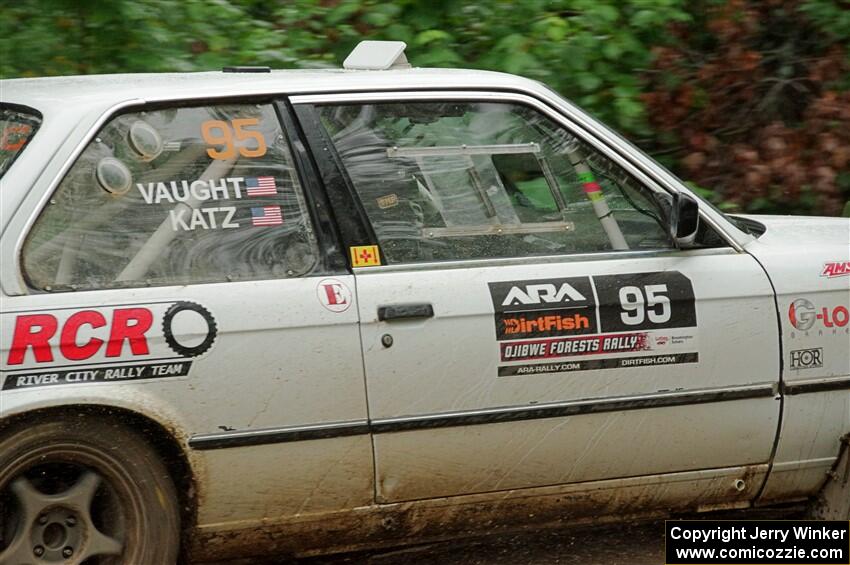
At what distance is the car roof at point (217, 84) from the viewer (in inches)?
150

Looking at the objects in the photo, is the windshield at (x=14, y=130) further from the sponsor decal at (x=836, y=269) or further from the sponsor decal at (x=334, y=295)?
→ the sponsor decal at (x=836, y=269)

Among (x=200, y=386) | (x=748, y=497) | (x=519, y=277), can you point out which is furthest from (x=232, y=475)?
(x=748, y=497)

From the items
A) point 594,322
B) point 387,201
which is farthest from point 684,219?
point 387,201

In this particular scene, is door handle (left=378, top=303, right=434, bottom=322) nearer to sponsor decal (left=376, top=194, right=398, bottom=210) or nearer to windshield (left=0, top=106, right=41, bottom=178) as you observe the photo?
sponsor decal (left=376, top=194, right=398, bottom=210)

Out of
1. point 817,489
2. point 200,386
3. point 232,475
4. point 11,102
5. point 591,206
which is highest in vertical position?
point 11,102

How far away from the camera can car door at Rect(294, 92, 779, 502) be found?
3.88m

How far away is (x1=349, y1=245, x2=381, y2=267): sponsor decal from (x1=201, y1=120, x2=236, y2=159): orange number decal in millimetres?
490

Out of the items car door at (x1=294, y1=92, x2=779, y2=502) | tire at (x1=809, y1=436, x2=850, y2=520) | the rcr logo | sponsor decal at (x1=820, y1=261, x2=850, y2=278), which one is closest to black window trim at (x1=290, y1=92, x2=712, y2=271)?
car door at (x1=294, y1=92, x2=779, y2=502)

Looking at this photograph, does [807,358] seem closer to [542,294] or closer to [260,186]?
[542,294]

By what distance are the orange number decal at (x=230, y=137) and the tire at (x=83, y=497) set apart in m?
0.91

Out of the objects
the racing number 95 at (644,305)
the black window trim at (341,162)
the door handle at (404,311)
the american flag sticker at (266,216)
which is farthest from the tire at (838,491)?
the american flag sticker at (266,216)

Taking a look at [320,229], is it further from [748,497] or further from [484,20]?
[484,20]

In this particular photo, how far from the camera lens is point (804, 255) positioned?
14.3ft

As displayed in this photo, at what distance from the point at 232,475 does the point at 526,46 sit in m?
3.73
